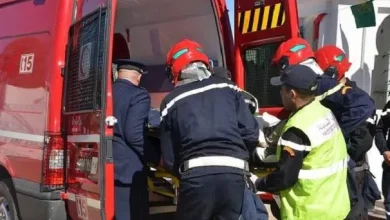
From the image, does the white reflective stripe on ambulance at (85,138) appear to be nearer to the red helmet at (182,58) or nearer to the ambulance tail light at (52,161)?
the ambulance tail light at (52,161)

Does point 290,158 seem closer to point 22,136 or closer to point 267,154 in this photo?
point 267,154

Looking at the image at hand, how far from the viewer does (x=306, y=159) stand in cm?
314

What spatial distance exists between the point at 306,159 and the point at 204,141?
0.58 m

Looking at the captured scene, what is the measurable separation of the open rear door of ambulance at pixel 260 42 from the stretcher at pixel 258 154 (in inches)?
22.1

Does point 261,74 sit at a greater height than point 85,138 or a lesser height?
greater

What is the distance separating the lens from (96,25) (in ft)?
12.2

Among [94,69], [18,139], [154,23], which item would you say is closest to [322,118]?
[94,69]

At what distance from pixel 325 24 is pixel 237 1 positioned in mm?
3296

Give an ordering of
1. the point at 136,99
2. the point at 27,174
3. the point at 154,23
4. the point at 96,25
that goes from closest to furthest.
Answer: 1. the point at 96,25
2. the point at 136,99
3. the point at 27,174
4. the point at 154,23

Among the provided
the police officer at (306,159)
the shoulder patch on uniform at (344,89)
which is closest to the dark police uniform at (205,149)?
the police officer at (306,159)

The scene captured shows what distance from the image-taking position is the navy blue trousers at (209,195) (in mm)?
3117

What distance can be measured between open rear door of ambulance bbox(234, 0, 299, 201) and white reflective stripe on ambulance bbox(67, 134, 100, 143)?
5.15 feet

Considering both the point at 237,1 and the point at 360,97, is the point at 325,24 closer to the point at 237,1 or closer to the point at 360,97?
the point at 237,1

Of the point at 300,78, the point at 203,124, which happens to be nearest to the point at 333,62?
the point at 300,78
